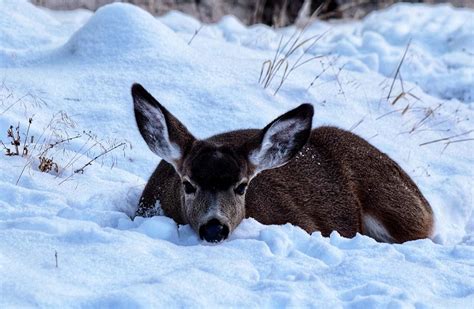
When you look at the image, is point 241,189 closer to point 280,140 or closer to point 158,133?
point 280,140

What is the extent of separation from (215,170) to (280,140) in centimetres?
59

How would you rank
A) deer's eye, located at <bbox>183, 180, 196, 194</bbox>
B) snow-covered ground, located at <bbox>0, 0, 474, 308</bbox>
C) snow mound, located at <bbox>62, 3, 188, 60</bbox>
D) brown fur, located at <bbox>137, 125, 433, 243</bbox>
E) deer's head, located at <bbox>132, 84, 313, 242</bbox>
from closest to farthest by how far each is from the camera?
snow-covered ground, located at <bbox>0, 0, 474, 308</bbox>, deer's head, located at <bbox>132, 84, 313, 242</bbox>, deer's eye, located at <bbox>183, 180, 196, 194</bbox>, brown fur, located at <bbox>137, 125, 433, 243</bbox>, snow mound, located at <bbox>62, 3, 188, 60</bbox>

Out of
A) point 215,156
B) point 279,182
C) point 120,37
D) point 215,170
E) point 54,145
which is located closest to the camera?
point 215,170

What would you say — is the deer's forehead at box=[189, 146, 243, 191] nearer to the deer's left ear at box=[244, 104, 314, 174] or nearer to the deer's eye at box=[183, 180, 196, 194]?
the deer's eye at box=[183, 180, 196, 194]

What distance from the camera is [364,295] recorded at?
5.10m

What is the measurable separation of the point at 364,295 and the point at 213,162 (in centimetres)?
158

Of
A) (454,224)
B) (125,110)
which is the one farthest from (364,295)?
(125,110)

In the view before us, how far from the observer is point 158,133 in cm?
662

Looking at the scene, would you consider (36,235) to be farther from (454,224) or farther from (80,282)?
(454,224)

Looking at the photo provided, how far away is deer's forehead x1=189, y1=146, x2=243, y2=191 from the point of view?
6.25 m

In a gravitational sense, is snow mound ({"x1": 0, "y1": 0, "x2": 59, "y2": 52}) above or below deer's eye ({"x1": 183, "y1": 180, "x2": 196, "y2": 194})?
below

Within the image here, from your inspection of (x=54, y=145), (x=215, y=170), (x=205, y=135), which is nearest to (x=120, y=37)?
(x=205, y=135)

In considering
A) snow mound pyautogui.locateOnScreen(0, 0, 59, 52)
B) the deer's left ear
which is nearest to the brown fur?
the deer's left ear

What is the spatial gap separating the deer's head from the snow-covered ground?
17 centimetres
